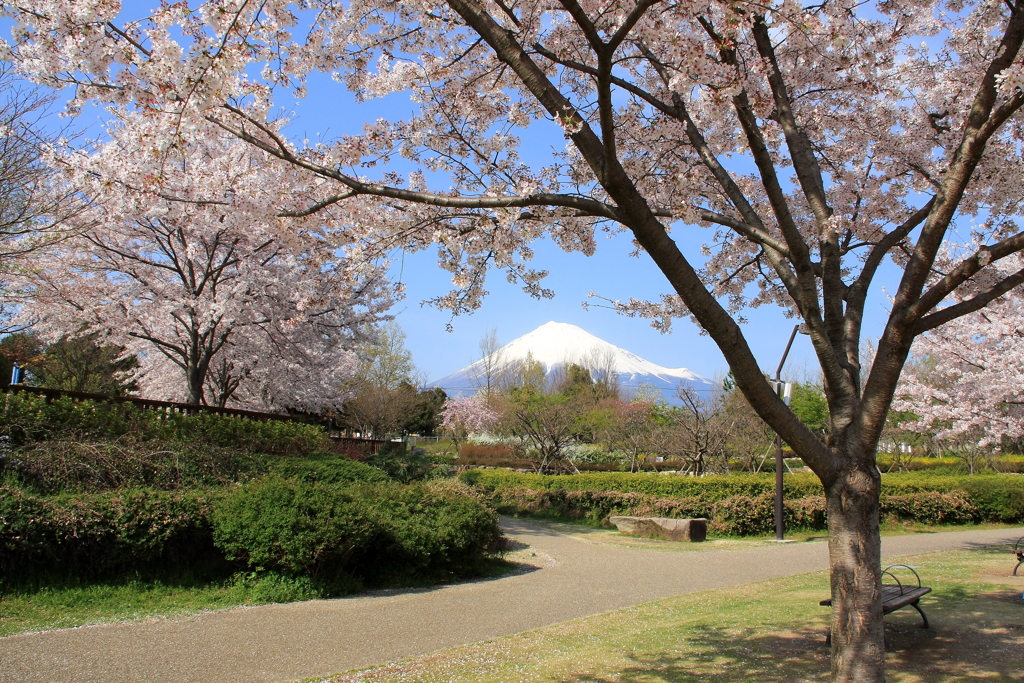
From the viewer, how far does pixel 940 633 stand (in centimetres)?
554

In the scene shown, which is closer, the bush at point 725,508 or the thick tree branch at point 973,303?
the thick tree branch at point 973,303

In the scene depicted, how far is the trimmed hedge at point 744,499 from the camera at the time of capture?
13.5 meters

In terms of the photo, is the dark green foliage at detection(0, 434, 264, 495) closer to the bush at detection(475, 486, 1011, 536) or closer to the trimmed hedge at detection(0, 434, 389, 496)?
the trimmed hedge at detection(0, 434, 389, 496)

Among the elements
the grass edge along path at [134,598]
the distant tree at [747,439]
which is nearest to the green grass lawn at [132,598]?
the grass edge along path at [134,598]

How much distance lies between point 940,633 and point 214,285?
13.2 m

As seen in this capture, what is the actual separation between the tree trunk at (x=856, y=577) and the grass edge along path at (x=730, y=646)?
3.16ft

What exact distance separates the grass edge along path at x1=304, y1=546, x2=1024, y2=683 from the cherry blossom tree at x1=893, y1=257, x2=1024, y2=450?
21.0 ft

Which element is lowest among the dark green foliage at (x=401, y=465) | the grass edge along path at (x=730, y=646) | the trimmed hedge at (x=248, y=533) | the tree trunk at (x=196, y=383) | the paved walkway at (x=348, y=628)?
the paved walkway at (x=348, y=628)

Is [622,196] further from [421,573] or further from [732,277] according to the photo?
[421,573]

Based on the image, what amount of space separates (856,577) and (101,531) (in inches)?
260

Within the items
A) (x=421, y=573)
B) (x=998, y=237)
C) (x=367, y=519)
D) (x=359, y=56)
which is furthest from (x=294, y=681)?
(x=998, y=237)

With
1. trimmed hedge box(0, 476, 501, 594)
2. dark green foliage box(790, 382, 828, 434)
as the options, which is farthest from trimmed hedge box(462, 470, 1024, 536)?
dark green foliage box(790, 382, 828, 434)

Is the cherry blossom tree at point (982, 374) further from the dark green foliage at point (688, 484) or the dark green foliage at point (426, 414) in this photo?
the dark green foliage at point (426, 414)

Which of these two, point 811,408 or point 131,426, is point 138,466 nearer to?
point 131,426
